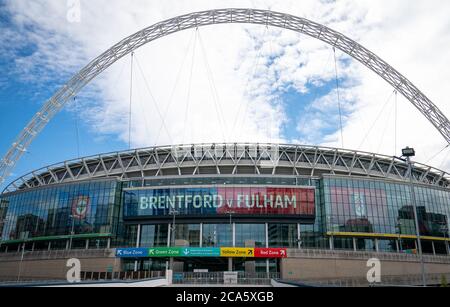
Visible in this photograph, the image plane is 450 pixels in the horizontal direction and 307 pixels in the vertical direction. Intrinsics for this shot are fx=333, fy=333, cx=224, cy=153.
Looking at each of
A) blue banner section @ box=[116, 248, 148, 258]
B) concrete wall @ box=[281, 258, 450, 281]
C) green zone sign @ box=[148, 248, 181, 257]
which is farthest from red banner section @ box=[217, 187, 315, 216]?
blue banner section @ box=[116, 248, 148, 258]

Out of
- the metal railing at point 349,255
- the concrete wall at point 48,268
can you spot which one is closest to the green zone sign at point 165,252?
the concrete wall at point 48,268

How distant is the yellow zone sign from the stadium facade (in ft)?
0.56

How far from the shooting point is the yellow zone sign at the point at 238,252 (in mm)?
58812

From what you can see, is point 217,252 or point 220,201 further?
point 220,201

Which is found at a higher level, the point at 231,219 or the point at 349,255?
the point at 231,219

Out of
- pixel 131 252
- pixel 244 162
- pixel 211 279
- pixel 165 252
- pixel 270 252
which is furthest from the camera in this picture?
pixel 244 162

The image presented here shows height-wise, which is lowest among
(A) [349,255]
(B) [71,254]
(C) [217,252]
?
(B) [71,254]

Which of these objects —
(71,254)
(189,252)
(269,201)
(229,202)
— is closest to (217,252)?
(189,252)

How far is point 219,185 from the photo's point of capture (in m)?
68.8

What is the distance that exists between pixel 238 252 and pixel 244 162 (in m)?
27.2

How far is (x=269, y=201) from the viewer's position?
6700 cm

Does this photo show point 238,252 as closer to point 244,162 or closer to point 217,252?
point 217,252
